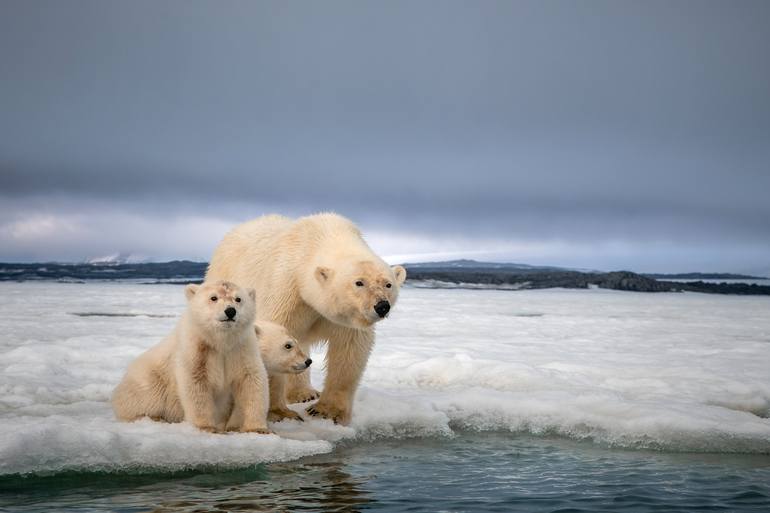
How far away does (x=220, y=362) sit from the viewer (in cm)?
534

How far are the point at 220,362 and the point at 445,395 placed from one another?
112 inches

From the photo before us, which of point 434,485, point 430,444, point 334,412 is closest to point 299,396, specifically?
point 334,412

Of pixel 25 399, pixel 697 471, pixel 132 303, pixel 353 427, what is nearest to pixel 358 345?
pixel 353 427

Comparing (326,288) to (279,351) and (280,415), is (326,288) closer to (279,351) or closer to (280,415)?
(279,351)

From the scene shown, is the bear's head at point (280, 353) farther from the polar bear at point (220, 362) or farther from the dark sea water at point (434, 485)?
the dark sea water at point (434, 485)

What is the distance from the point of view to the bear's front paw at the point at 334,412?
20.9 feet

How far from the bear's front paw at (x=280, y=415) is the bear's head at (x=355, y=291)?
85 cm

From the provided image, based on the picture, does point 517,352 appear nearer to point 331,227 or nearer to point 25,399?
point 331,227

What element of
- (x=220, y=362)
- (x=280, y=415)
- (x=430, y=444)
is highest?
(x=220, y=362)

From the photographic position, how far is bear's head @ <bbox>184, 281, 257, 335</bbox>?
204 inches

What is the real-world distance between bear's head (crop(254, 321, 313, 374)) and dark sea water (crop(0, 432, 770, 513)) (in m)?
0.70

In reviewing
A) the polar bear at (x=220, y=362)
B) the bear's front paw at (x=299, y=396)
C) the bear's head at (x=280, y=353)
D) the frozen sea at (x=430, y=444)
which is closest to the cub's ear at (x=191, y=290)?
the polar bear at (x=220, y=362)

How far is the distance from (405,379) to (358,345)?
9.51 ft

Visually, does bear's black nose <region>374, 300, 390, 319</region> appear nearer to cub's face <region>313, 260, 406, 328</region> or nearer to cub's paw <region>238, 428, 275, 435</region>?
cub's face <region>313, 260, 406, 328</region>
